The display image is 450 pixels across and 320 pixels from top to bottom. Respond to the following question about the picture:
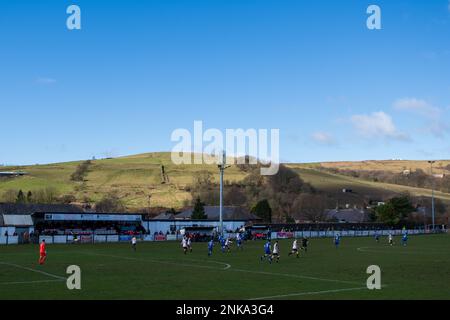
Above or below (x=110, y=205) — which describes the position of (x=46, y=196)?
above

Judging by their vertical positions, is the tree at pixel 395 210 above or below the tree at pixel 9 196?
below

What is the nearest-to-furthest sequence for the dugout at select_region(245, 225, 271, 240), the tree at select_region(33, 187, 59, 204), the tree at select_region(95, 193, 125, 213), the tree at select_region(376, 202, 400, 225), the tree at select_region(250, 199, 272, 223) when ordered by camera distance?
the dugout at select_region(245, 225, 271, 240), the tree at select_region(376, 202, 400, 225), the tree at select_region(250, 199, 272, 223), the tree at select_region(95, 193, 125, 213), the tree at select_region(33, 187, 59, 204)

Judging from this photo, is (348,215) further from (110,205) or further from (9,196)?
(9,196)

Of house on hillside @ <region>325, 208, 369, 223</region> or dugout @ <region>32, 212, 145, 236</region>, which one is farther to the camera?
Result: house on hillside @ <region>325, 208, 369, 223</region>

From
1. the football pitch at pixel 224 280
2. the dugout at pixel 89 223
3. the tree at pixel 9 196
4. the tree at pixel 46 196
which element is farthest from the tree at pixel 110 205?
the football pitch at pixel 224 280

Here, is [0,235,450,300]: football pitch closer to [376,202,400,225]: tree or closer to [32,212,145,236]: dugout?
[32,212,145,236]: dugout

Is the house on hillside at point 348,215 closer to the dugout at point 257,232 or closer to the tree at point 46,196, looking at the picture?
the dugout at point 257,232

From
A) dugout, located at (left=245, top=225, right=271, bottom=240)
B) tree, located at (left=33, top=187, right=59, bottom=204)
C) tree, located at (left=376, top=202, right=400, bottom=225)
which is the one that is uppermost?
tree, located at (left=33, top=187, right=59, bottom=204)

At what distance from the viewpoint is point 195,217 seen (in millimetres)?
120500

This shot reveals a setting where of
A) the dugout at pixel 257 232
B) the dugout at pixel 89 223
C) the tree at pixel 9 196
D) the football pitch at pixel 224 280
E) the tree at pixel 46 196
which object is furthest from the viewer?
the tree at pixel 46 196

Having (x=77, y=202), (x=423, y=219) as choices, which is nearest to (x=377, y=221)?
(x=423, y=219)

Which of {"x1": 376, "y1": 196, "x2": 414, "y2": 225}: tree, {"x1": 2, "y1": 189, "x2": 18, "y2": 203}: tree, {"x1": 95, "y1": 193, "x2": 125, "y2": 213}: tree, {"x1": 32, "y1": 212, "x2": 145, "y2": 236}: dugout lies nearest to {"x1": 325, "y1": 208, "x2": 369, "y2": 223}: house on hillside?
{"x1": 376, "y1": 196, "x2": 414, "y2": 225}: tree

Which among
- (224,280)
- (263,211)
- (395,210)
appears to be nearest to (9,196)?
(263,211)
